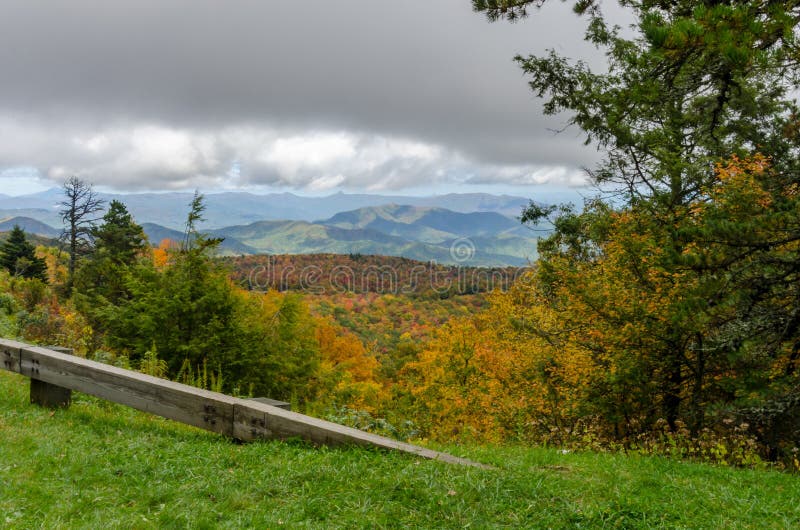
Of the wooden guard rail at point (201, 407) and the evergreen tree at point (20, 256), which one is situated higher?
the evergreen tree at point (20, 256)

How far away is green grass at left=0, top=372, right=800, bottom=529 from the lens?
342cm

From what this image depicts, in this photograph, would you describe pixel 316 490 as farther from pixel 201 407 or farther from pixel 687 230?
pixel 687 230

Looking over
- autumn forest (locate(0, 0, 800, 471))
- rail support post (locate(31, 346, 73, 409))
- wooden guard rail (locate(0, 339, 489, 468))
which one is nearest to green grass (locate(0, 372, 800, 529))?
wooden guard rail (locate(0, 339, 489, 468))

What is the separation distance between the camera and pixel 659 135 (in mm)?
14047

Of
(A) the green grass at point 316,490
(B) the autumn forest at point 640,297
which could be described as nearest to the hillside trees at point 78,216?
(B) the autumn forest at point 640,297

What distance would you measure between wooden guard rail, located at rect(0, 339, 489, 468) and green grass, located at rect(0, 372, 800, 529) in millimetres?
143

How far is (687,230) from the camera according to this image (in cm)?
713

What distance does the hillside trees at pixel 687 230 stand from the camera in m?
5.39

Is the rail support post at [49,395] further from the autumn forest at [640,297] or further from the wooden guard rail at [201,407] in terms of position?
the autumn forest at [640,297]

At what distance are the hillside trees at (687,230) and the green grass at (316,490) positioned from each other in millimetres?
3201

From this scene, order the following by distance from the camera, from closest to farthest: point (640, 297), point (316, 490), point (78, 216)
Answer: point (316, 490) < point (640, 297) < point (78, 216)

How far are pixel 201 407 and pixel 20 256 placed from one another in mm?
51307

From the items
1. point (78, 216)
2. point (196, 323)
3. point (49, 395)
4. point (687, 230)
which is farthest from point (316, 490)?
point (78, 216)

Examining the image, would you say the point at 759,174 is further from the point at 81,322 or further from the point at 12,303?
the point at 12,303
